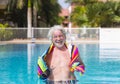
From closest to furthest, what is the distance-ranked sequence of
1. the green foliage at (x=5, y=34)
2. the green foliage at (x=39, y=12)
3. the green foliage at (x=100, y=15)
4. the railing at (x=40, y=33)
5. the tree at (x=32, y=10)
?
the green foliage at (x=5, y=34), the railing at (x=40, y=33), the green foliage at (x=100, y=15), the tree at (x=32, y=10), the green foliage at (x=39, y=12)

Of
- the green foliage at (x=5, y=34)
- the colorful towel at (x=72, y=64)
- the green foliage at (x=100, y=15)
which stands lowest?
the green foliage at (x=5, y=34)

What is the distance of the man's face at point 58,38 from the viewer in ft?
10.7

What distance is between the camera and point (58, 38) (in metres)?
3.27

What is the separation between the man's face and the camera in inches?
129

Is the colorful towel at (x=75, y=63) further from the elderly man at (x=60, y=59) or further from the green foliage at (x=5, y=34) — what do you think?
the green foliage at (x=5, y=34)

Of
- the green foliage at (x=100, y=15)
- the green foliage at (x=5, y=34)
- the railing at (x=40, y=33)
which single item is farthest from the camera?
the green foliage at (x=100, y=15)

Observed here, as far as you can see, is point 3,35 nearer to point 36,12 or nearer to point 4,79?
point 36,12

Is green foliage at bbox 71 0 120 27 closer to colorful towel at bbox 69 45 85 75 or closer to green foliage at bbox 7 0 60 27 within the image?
green foliage at bbox 7 0 60 27

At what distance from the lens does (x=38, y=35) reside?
115 feet

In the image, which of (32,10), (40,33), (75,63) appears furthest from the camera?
(32,10)

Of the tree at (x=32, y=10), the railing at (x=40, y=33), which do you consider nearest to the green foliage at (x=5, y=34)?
the railing at (x=40, y=33)

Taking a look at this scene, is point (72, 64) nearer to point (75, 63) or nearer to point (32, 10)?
point (75, 63)

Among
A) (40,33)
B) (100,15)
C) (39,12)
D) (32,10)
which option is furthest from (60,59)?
(39,12)

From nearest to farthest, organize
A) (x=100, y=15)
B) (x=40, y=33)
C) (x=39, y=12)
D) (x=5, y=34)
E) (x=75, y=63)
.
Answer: (x=75, y=63) < (x=5, y=34) < (x=40, y=33) < (x=100, y=15) < (x=39, y=12)
